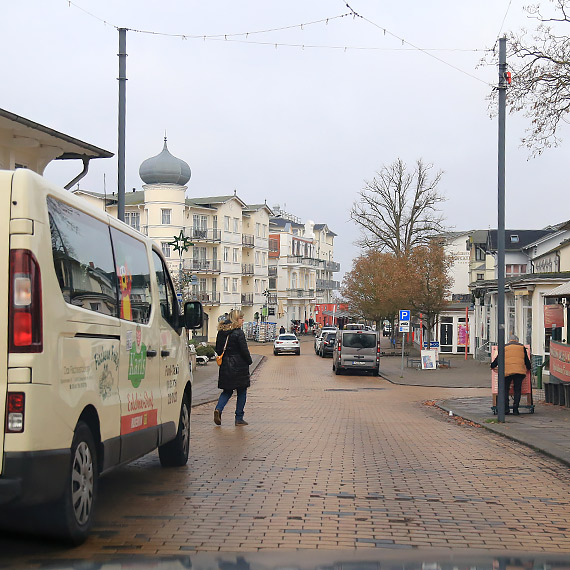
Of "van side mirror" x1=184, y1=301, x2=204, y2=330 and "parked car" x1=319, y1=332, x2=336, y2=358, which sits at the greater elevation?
"van side mirror" x1=184, y1=301, x2=204, y2=330

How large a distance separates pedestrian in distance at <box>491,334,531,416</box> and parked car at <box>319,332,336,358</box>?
3768 cm

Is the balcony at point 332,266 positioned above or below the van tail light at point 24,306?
above

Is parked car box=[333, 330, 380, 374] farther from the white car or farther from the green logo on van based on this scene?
the green logo on van

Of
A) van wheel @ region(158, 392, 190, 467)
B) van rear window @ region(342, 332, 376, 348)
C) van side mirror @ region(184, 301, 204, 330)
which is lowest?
van wheel @ region(158, 392, 190, 467)

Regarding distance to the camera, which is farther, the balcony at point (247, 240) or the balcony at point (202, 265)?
the balcony at point (247, 240)

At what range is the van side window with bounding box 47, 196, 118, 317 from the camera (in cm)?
580

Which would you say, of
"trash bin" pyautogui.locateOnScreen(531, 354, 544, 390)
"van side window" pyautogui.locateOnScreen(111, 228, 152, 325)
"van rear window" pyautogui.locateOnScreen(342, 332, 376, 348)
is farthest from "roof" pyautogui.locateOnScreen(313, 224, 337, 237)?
"van side window" pyautogui.locateOnScreen(111, 228, 152, 325)

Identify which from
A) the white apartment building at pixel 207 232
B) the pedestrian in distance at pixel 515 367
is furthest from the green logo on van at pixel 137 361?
the white apartment building at pixel 207 232

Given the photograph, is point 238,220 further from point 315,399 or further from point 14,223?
point 14,223

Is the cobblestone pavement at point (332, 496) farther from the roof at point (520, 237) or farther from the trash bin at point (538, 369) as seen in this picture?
the roof at point (520, 237)

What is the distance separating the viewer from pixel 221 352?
14.2 m

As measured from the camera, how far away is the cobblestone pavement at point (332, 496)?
636 cm

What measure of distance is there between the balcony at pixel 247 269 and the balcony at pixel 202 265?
6.42 meters

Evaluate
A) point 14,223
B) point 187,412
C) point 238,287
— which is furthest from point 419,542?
point 238,287
